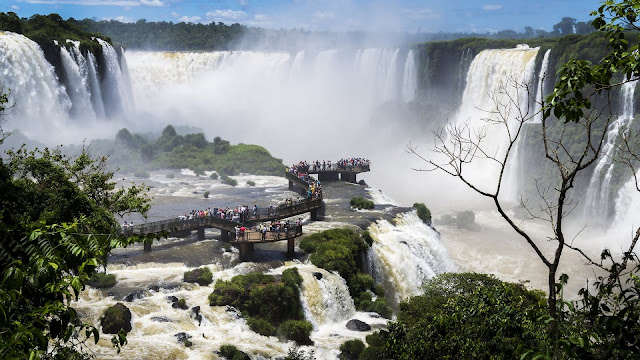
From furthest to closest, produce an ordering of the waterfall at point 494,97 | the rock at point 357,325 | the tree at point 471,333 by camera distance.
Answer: the waterfall at point 494,97 < the rock at point 357,325 < the tree at point 471,333

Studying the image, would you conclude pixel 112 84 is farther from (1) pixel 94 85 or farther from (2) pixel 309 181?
(2) pixel 309 181

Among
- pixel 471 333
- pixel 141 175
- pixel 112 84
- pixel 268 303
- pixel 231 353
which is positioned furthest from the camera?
pixel 112 84

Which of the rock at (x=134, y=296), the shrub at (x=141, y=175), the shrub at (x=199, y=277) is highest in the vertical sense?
the shrub at (x=141, y=175)

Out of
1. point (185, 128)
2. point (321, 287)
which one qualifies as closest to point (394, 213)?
point (321, 287)

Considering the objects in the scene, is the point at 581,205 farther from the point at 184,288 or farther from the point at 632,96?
the point at 184,288

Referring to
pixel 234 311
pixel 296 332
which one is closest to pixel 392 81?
pixel 234 311

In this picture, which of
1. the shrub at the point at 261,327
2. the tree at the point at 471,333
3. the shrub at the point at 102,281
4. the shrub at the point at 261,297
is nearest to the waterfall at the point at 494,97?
the shrub at the point at 261,297

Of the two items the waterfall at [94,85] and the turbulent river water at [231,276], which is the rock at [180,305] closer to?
the turbulent river water at [231,276]
